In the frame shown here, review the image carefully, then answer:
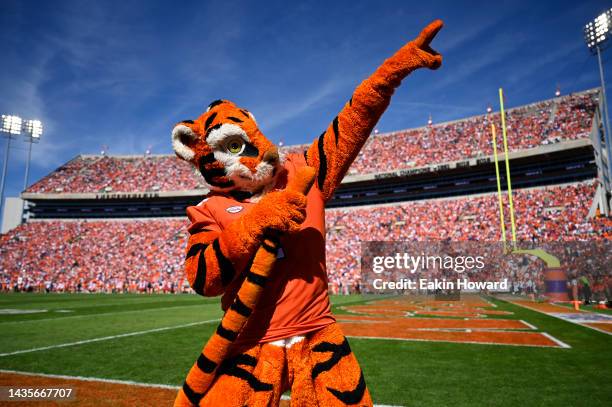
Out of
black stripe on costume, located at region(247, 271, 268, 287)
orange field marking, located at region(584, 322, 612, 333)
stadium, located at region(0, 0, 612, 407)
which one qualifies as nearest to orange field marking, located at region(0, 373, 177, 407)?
stadium, located at region(0, 0, 612, 407)

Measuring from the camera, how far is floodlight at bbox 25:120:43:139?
39.9m

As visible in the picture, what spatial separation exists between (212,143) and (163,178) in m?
43.8

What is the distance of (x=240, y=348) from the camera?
1.67 metres

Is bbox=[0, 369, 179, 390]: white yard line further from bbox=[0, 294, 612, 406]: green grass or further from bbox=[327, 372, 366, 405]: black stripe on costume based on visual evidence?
bbox=[327, 372, 366, 405]: black stripe on costume

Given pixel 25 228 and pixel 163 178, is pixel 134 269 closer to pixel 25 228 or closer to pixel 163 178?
pixel 163 178

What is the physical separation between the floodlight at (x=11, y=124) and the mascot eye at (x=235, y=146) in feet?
154

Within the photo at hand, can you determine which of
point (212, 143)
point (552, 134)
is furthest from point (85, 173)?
point (212, 143)

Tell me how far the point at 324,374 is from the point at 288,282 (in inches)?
16.6

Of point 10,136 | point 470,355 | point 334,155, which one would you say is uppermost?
point 10,136

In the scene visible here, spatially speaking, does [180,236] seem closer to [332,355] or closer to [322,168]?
[322,168]

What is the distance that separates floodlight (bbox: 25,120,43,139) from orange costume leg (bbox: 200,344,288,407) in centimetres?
4793

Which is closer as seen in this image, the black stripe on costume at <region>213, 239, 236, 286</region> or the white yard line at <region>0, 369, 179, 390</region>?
the black stripe on costume at <region>213, 239, 236, 286</region>
